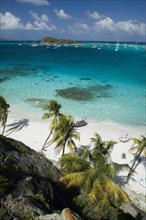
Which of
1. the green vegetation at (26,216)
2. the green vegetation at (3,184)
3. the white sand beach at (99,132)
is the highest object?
the green vegetation at (3,184)

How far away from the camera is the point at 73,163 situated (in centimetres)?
1867

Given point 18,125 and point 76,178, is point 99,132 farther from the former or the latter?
point 76,178

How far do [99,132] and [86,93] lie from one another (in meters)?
23.7

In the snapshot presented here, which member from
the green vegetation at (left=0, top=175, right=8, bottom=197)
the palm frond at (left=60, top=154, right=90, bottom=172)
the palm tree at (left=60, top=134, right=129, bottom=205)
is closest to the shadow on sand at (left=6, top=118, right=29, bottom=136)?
the palm frond at (left=60, top=154, right=90, bottom=172)

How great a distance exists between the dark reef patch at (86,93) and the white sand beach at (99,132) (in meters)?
15.2

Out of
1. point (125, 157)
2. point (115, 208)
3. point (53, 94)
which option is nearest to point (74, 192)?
point (115, 208)

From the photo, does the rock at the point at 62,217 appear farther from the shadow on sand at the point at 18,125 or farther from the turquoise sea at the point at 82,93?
the turquoise sea at the point at 82,93

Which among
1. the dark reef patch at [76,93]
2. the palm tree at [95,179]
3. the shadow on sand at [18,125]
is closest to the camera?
the palm tree at [95,179]

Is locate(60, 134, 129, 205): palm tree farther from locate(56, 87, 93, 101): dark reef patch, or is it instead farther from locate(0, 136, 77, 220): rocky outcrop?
locate(56, 87, 93, 101): dark reef patch

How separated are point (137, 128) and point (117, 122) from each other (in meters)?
4.06

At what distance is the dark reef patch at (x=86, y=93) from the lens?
58.0m

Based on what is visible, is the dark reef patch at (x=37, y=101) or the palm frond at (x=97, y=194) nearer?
the palm frond at (x=97, y=194)

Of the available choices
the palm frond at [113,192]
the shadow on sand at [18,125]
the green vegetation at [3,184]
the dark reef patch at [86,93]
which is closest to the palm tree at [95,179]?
the palm frond at [113,192]

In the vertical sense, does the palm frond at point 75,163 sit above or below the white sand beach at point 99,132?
above
